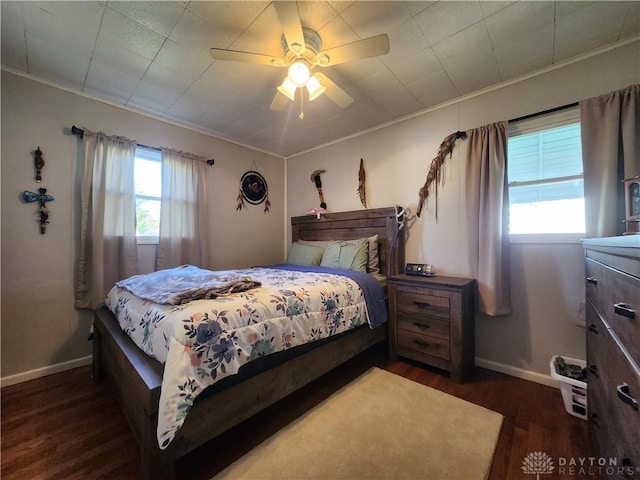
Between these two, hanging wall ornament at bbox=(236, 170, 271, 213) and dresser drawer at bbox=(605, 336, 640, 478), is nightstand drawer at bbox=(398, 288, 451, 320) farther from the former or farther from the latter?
hanging wall ornament at bbox=(236, 170, 271, 213)

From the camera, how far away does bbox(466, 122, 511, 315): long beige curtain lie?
82.4 inches

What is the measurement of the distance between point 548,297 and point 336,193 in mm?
2453

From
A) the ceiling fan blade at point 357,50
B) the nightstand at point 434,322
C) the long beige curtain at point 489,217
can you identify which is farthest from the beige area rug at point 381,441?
the ceiling fan blade at point 357,50

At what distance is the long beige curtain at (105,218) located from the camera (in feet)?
7.54

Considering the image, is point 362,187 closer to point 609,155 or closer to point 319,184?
point 319,184

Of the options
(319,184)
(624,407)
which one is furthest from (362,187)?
(624,407)

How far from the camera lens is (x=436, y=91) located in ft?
7.72

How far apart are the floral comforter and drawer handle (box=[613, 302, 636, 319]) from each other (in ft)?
4.57

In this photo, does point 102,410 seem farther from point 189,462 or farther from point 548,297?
point 548,297

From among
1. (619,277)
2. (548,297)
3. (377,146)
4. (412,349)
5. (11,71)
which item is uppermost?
(11,71)

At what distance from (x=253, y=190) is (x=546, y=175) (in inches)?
130

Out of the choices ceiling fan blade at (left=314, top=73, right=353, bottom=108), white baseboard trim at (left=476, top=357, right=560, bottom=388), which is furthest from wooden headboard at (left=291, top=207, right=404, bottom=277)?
ceiling fan blade at (left=314, top=73, right=353, bottom=108)

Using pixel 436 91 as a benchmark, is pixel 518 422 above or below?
below

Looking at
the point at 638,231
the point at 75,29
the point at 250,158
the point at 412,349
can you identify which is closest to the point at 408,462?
the point at 412,349
